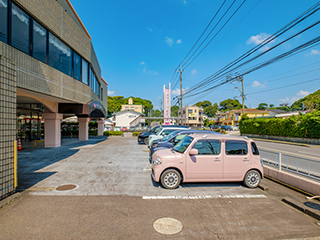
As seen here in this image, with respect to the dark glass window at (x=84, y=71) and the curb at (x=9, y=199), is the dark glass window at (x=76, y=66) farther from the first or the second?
the curb at (x=9, y=199)

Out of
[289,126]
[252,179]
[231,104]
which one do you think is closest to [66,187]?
[252,179]

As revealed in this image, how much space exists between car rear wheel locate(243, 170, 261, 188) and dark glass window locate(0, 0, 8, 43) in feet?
36.6

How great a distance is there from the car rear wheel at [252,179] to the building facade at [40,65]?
7.33m

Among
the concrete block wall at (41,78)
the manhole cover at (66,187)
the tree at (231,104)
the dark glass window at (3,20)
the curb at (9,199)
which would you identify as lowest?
the manhole cover at (66,187)

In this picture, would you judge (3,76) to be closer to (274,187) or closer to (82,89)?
(274,187)

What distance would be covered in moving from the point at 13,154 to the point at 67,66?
9.97 metres

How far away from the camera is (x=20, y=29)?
8.61 metres

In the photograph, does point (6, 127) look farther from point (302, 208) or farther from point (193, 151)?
point (302, 208)

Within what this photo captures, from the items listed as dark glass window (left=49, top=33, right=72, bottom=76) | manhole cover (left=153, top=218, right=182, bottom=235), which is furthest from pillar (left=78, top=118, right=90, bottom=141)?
manhole cover (left=153, top=218, right=182, bottom=235)

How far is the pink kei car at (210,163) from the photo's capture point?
577 centimetres

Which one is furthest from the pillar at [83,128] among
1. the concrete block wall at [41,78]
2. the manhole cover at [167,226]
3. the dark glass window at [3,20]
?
the manhole cover at [167,226]

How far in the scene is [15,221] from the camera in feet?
12.8

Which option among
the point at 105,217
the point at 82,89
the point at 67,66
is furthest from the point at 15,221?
the point at 82,89

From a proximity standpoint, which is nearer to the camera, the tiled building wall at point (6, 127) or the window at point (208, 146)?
the tiled building wall at point (6, 127)
